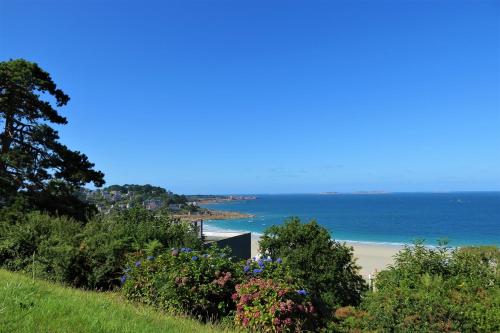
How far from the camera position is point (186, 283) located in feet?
18.8

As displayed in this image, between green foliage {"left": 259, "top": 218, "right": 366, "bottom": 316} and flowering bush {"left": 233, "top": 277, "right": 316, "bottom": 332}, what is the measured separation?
174 centimetres

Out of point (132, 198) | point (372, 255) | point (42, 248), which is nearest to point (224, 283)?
point (42, 248)

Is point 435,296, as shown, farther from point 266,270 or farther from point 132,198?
point 132,198

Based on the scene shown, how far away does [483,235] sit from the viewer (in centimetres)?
5991

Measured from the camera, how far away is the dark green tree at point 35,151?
50.2 ft

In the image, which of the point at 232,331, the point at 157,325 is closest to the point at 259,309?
the point at 232,331

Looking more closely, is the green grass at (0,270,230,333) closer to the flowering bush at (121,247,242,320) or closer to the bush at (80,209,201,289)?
the flowering bush at (121,247,242,320)

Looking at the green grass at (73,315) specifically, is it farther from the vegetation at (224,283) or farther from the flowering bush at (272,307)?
the flowering bush at (272,307)

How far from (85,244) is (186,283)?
323cm

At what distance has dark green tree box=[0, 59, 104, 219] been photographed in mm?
15297

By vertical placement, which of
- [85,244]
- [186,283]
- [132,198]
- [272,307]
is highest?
[132,198]

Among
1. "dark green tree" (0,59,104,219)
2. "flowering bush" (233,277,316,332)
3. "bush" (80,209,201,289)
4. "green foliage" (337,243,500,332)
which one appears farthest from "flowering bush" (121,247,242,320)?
"dark green tree" (0,59,104,219)

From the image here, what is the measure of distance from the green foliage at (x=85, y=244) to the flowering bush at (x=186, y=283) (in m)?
0.97

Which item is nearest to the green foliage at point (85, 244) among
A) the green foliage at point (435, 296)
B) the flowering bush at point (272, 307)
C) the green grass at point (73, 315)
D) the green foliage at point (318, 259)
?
the green foliage at point (318, 259)
